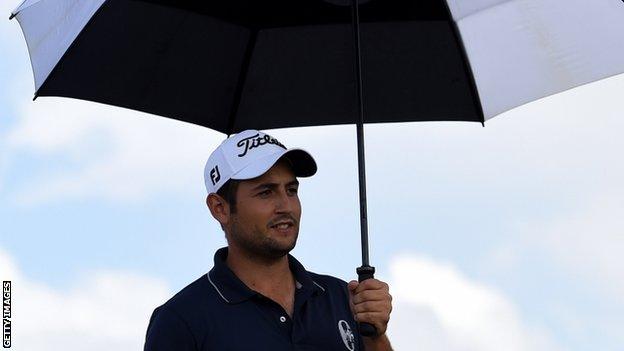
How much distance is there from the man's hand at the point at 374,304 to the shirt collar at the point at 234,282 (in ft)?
0.85

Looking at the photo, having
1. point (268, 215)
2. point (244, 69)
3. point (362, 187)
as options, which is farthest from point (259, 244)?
point (244, 69)

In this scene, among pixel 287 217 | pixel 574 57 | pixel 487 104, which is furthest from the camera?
pixel 487 104

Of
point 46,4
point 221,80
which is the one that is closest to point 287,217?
point 221,80

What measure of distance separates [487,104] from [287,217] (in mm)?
1515

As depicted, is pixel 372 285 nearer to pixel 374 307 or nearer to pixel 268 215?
pixel 374 307

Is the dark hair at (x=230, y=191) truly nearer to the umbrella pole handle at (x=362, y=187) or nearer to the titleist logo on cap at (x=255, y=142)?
the titleist logo on cap at (x=255, y=142)

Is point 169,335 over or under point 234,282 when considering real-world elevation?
under

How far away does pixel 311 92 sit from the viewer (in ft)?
18.4

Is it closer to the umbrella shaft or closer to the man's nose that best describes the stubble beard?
the man's nose

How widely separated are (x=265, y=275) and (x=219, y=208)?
354 mm

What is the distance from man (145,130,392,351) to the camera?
420 cm

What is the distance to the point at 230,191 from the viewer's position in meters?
4.48

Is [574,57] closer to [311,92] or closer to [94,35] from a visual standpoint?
[311,92]

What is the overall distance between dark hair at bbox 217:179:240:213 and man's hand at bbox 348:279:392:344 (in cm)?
62
